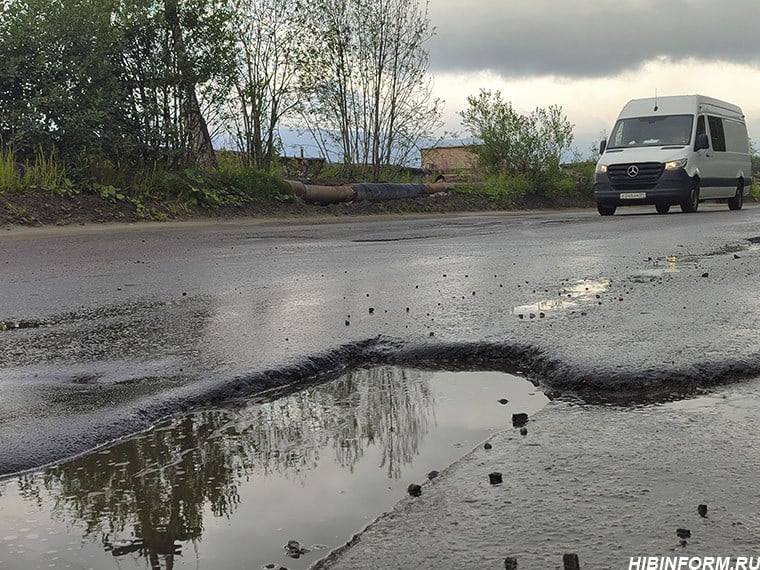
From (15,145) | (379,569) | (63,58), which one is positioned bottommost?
(379,569)

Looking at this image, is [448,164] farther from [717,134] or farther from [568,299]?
[568,299]

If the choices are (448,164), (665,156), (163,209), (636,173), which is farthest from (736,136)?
(163,209)

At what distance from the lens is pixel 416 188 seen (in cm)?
2167

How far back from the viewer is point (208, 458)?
2.82 metres

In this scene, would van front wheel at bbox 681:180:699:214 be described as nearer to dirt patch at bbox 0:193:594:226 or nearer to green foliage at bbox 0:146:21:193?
dirt patch at bbox 0:193:594:226

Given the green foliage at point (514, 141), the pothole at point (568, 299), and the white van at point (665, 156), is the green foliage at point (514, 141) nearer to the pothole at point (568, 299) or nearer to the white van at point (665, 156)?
the white van at point (665, 156)

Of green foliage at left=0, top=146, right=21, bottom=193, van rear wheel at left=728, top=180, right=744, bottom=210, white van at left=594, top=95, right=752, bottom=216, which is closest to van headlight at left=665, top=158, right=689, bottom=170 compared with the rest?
white van at left=594, top=95, right=752, bottom=216

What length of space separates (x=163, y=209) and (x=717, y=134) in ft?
39.4

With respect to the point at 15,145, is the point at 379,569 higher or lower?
lower

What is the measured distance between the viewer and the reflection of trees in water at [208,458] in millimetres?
2326

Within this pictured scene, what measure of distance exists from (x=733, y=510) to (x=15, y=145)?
45.3 feet

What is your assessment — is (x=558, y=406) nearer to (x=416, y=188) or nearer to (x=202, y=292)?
(x=202, y=292)

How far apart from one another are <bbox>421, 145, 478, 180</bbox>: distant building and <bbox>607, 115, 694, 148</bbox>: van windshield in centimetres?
684

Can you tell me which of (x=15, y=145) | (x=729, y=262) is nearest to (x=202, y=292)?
(x=729, y=262)
